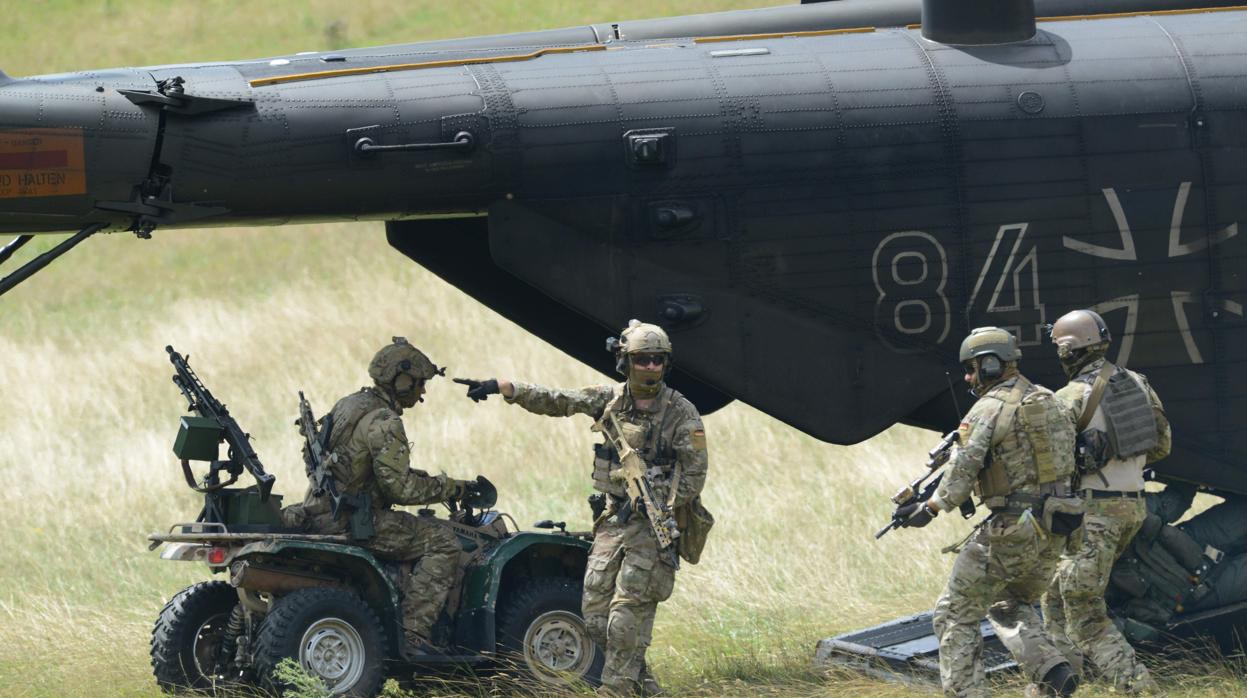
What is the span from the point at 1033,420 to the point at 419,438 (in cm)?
1036

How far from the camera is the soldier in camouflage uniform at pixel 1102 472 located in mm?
9727

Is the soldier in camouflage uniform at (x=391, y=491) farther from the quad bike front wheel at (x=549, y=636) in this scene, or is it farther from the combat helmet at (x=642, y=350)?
the combat helmet at (x=642, y=350)

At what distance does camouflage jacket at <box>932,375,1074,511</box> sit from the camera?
9.06 meters

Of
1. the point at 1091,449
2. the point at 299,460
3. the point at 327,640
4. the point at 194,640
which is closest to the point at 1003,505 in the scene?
the point at 1091,449

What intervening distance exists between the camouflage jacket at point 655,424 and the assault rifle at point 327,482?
1.04 meters

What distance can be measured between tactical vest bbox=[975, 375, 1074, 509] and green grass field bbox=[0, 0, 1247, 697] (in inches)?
59.5

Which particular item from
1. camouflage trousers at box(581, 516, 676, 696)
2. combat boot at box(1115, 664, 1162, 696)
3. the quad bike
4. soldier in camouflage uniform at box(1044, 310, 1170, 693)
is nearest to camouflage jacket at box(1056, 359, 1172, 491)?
soldier in camouflage uniform at box(1044, 310, 1170, 693)

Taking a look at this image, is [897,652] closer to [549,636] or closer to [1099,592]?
[1099,592]

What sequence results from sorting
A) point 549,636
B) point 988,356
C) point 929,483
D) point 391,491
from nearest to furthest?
1. point 988,356
2. point 929,483
3. point 391,491
4. point 549,636

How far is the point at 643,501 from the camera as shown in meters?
9.44

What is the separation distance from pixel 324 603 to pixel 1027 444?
385cm

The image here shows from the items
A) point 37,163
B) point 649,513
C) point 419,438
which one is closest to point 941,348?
point 649,513

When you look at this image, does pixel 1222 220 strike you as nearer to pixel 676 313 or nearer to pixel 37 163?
pixel 676 313

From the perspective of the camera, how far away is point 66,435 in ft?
62.0
